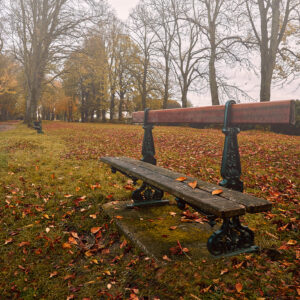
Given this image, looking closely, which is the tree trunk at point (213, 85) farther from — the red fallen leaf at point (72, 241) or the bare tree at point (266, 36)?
the red fallen leaf at point (72, 241)

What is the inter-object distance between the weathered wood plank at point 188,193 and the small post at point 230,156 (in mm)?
341

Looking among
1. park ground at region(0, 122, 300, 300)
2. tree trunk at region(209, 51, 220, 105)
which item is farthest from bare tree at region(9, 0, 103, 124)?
park ground at region(0, 122, 300, 300)

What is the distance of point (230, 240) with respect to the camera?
2.01 metres

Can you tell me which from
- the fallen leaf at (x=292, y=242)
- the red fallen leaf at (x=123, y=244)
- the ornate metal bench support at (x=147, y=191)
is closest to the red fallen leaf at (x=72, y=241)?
the red fallen leaf at (x=123, y=244)

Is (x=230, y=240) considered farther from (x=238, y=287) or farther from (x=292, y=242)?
(x=292, y=242)

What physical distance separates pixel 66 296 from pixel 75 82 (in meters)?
35.0

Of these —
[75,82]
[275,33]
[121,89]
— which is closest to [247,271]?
[275,33]

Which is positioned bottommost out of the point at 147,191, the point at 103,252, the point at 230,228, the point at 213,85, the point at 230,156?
the point at 103,252

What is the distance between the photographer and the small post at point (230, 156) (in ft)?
7.33

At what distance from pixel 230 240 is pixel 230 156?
0.70 metres

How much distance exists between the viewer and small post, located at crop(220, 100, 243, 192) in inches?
88.0

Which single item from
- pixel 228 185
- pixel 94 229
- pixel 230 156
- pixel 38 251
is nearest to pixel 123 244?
pixel 94 229

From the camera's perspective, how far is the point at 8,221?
3.21 m

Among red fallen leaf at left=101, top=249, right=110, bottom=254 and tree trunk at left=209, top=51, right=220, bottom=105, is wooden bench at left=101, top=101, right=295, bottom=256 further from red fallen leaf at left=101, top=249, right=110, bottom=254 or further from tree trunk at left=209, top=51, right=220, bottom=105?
tree trunk at left=209, top=51, right=220, bottom=105
